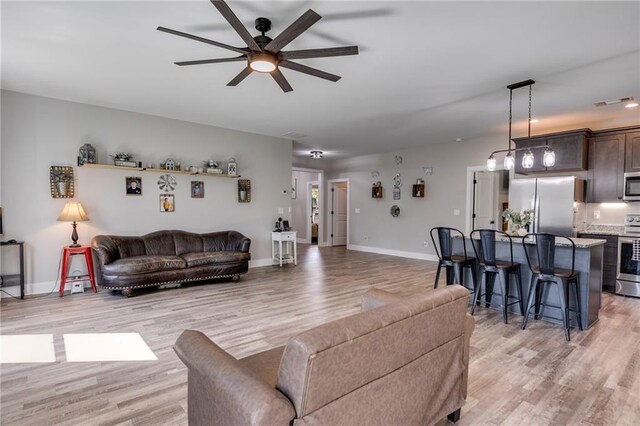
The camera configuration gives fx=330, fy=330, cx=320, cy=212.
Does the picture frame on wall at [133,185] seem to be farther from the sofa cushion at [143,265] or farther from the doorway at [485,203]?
the doorway at [485,203]

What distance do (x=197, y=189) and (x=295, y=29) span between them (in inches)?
168

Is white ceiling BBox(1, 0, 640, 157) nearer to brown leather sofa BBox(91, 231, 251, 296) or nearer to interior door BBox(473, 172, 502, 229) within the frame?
interior door BBox(473, 172, 502, 229)

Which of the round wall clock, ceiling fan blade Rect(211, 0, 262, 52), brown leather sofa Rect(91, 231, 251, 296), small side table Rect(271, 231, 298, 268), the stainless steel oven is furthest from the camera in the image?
small side table Rect(271, 231, 298, 268)

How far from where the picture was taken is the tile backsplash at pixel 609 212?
5.13 m

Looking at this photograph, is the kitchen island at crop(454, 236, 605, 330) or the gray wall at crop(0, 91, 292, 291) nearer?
the kitchen island at crop(454, 236, 605, 330)

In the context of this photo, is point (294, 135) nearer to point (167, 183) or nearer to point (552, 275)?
point (167, 183)

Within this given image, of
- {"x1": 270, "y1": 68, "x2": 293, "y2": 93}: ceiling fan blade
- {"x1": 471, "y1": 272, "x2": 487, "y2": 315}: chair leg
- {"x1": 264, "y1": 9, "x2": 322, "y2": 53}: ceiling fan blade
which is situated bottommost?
{"x1": 471, "y1": 272, "x2": 487, "y2": 315}: chair leg

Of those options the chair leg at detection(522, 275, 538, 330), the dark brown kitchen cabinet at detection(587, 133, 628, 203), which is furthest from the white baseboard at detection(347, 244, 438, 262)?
the chair leg at detection(522, 275, 538, 330)

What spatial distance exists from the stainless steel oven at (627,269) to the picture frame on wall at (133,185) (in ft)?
24.1

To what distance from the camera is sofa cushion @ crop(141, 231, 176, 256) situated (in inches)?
202

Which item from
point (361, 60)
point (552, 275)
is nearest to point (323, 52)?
point (361, 60)

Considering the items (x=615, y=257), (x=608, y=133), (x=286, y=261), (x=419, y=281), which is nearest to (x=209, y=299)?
(x=286, y=261)

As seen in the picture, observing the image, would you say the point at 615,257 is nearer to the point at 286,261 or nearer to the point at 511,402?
the point at 511,402

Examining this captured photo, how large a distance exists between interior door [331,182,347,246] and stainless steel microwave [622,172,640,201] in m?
6.71
